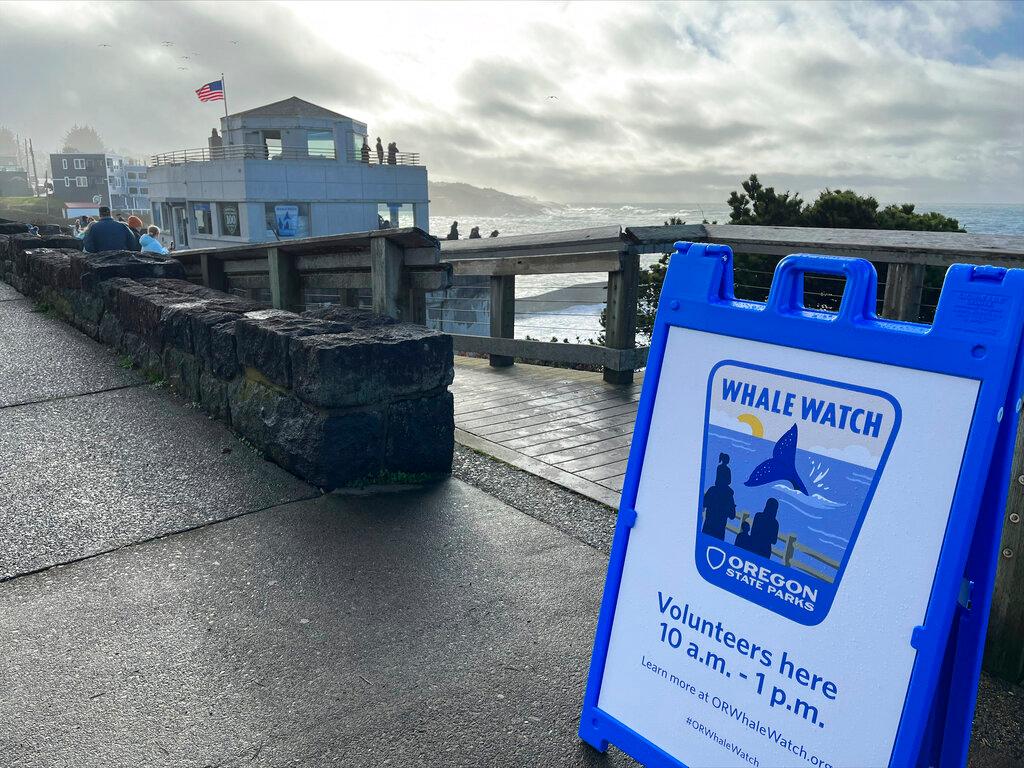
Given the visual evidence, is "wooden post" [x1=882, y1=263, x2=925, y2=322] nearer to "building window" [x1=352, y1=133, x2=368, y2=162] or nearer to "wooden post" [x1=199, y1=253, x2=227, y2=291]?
"wooden post" [x1=199, y1=253, x2=227, y2=291]

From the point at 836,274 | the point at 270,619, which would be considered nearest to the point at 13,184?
the point at 270,619

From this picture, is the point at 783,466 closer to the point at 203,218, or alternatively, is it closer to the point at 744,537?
the point at 744,537

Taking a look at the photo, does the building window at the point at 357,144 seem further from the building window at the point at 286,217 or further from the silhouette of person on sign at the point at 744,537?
the silhouette of person on sign at the point at 744,537

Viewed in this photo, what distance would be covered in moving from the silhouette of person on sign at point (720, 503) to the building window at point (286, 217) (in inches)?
1971

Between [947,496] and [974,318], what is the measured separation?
1.29ft

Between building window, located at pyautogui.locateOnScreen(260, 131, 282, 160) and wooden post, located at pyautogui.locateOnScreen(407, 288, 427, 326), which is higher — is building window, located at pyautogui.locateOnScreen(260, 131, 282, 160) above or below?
above

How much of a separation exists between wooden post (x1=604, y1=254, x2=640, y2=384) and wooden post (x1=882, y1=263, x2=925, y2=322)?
230cm

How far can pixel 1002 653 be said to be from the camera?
2.71 m

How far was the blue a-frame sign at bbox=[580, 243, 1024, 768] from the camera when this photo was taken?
171 cm

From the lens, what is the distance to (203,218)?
172 feet

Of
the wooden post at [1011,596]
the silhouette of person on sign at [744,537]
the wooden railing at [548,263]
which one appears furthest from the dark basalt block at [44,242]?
the wooden post at [1011,596]

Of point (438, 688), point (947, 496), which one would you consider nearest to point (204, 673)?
point (438, 688)

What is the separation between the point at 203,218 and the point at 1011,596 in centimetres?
5595

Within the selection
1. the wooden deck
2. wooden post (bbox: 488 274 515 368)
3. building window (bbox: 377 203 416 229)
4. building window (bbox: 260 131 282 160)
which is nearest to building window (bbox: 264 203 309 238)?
building window (bbox: 260 131 282 160)
